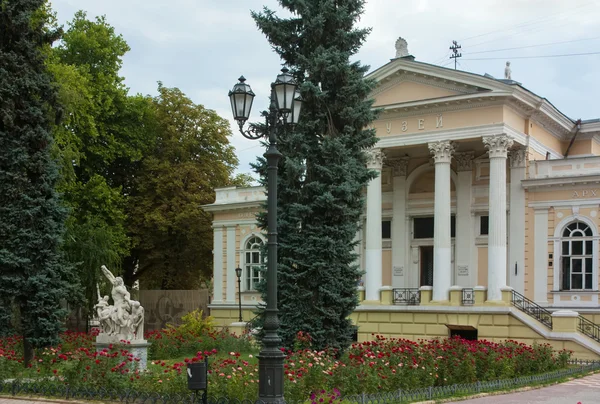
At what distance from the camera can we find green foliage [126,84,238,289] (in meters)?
42.8

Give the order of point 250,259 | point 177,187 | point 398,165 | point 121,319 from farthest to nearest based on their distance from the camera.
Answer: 1. point 177,187
2. point 250,259
3. point 398,165
4. point 121,319

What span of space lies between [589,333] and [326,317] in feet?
40.3

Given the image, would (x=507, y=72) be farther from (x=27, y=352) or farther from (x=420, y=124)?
(x=27, y=352)

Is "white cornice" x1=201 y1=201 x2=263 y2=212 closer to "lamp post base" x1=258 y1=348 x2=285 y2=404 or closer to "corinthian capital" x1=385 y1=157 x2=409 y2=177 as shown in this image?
"corinthian capital" x1=385 y1=157 x2=409 y2=177

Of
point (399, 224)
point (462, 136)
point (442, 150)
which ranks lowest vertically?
A: point (399, 224)

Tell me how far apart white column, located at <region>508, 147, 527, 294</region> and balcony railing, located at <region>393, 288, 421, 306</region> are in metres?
3.84

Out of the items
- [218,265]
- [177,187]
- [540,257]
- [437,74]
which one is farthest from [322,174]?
[177,187]

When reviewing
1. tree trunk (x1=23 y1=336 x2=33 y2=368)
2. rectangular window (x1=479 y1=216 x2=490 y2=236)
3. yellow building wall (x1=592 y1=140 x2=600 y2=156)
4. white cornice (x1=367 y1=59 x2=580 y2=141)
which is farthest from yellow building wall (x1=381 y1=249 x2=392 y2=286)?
tree trunk (x1=23 y1=336 x2=33 y2=368)

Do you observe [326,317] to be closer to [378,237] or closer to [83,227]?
[378,237]

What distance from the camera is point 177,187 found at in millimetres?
42906

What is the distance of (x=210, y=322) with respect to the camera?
3225 cm

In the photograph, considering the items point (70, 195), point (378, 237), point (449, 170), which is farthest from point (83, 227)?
point (449, 170)

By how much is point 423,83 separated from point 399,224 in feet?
22.1

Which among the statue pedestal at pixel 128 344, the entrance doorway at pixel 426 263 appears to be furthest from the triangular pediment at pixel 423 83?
the statue pedestal at pixel 128 344
